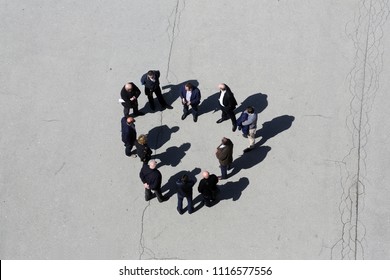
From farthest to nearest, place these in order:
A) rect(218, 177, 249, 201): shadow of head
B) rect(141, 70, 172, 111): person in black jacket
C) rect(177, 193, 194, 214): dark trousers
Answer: rect(141, 70, 172, 111): person in black jacket → rect(218, 177, 249, 201): shadow of head → rect(177, 193, 194, 214): dark trousers

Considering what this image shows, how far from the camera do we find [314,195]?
11.0 meters

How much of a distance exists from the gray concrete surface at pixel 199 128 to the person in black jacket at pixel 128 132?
561mm

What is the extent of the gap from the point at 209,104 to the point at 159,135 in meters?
1.47

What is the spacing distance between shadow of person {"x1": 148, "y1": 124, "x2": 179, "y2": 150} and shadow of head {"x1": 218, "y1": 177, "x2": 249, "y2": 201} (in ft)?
5.80

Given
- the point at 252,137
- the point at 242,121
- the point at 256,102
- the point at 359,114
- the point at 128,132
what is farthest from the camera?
the point at 256,102

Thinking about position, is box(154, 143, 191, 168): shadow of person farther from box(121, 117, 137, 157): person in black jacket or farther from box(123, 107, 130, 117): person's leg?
box(123, 107, 130, 117): person's leg

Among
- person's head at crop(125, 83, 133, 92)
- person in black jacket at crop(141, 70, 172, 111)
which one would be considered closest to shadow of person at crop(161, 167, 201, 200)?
person in black jacket at crop(141, 70, 172, 111)

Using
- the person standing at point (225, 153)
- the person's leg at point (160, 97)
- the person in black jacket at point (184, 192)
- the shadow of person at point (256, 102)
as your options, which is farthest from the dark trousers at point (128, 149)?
the shadow of person at point (256, 102)

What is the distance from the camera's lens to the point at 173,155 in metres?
11.5

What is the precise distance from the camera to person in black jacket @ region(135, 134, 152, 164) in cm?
1068

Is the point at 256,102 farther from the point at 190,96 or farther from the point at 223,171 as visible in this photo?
the point at 223,171

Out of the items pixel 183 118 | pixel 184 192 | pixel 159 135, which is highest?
pixel 183 118

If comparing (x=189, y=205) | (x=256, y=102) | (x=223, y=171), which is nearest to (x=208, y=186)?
(x=189, y=205)
